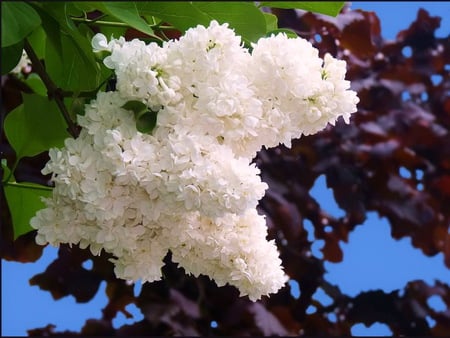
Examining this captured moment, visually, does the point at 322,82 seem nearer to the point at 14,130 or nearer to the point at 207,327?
the point at 14,130

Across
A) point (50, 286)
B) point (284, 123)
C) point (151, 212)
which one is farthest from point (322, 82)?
point (50, 286)

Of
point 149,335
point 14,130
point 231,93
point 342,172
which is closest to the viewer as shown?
point 231,93

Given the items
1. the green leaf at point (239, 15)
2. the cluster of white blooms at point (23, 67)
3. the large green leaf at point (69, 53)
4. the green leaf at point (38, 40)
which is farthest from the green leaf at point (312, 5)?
the cluster of white blooms at point (23, 67)

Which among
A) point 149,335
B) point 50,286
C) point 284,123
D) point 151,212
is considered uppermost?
point 284,123

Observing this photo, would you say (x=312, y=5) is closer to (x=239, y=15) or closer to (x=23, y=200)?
(x=239, y=15)

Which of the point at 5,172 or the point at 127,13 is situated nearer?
the point at 127,13

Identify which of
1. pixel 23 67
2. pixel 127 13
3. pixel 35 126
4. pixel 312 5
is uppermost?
pixel 312 5

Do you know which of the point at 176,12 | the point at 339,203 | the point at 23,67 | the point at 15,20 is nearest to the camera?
the point at 15,20

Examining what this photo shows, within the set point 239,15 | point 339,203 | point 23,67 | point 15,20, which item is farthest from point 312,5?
point 339,203
